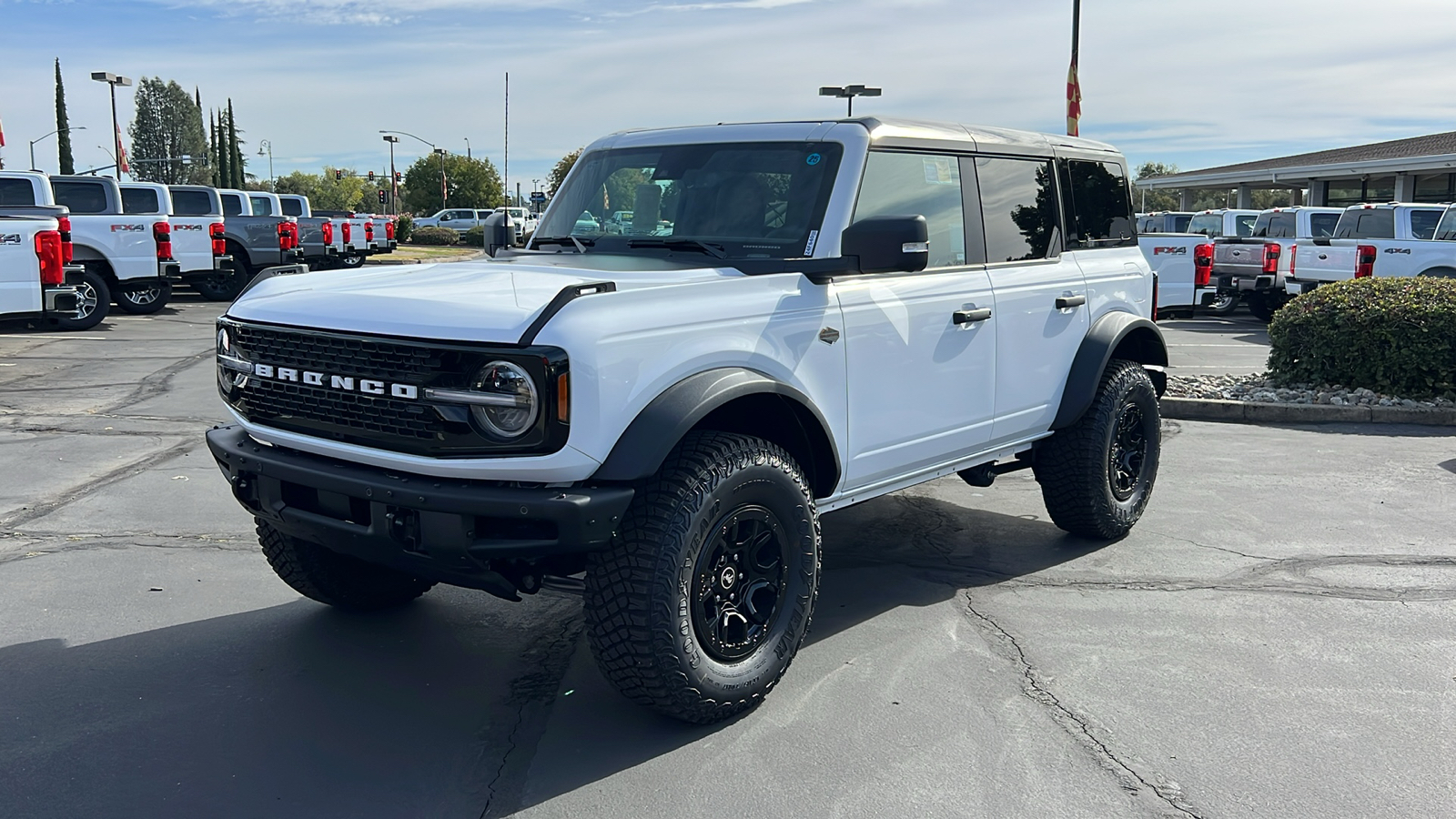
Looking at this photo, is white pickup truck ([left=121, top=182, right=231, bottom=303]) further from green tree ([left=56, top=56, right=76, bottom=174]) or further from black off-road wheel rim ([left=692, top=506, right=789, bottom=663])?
green tree ([left=56, top=56, right=76, bottom=174])

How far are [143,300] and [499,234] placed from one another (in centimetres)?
1557

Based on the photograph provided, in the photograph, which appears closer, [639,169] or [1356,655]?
[1356,655]

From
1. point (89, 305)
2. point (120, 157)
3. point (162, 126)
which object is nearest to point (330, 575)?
point (89, 305)

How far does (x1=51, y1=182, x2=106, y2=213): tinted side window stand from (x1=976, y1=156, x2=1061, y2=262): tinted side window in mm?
15971

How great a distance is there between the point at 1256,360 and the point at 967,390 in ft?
34.2

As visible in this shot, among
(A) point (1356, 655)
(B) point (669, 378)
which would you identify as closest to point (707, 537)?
(B) point (669, 378)

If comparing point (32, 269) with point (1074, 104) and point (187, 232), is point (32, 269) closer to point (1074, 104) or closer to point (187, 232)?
point (187, 232)

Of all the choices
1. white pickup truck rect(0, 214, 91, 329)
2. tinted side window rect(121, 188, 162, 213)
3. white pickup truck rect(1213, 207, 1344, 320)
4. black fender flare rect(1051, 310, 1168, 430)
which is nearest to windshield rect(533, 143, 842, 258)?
→ black fender flare rect(1051, 310, 1168, 430)

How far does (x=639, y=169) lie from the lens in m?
5.12

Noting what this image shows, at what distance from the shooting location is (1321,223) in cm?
2008

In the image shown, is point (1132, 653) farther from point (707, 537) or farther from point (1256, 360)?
point (1256, 360)

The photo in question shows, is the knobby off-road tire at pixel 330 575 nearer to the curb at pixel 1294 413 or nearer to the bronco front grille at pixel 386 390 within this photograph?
the bronco front grille at pixel 386 390

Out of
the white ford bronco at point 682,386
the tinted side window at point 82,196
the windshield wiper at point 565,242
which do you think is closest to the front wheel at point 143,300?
the tinted side window at point 82,196

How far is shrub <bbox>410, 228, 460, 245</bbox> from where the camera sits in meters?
48.4
